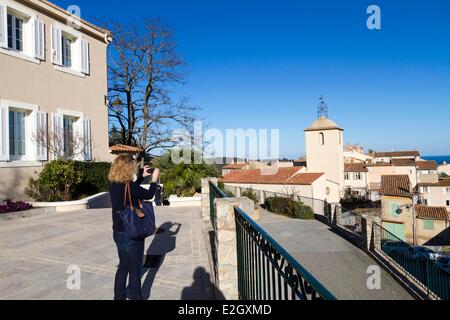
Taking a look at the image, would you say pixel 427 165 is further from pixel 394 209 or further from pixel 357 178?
pixel 394 209

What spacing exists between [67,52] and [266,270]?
46.5ft

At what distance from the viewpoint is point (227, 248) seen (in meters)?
3.33

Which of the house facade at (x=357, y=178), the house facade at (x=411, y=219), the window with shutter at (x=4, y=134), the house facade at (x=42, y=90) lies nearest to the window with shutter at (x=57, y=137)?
the house facade at (x=42, y=90)

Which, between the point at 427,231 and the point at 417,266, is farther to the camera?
the point at 427,231

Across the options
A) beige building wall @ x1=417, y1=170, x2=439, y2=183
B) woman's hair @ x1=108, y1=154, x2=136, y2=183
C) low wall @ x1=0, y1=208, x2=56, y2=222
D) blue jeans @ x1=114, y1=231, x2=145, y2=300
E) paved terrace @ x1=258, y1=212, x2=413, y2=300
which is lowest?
paved terrace @ x1=258, y1=212, x2=413, y2=300

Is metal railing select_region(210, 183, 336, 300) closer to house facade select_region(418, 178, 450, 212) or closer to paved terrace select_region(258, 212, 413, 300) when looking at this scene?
paved terrace select_region(258, 212, 413, 300)

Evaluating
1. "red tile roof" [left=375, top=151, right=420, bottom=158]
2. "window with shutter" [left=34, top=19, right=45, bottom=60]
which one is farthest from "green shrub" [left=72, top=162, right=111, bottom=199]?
"red tile roof" [left=375, top=151, right=420, bottom=158]

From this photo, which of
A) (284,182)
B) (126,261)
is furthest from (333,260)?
(284,182)

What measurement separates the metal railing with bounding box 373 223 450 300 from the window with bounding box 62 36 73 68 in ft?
46.6

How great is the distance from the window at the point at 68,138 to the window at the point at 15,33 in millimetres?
3198

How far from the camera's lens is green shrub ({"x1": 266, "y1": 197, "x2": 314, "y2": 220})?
74.3ft

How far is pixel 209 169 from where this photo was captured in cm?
1261
